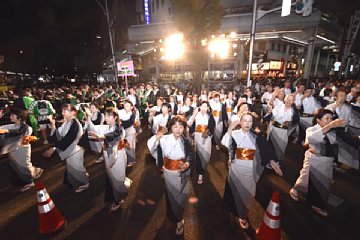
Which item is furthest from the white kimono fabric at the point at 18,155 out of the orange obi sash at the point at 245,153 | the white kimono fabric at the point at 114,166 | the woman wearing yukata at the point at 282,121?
the woman wearing yukata at the point at 282,121

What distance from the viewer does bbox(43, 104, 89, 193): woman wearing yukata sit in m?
4.05

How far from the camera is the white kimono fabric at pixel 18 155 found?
4.42m

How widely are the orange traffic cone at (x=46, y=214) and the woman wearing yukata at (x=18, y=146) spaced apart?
6.73 ft

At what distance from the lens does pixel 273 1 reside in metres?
22.2

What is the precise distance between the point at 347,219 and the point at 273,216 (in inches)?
81.9

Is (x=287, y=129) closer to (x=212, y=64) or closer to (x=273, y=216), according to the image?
(x=273, y=216)

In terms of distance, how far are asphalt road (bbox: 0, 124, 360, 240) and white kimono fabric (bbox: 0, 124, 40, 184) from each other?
1.52 feet

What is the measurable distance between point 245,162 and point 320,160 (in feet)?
4.81

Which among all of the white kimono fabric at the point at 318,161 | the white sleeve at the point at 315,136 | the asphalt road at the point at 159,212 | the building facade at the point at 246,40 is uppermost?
the building facade at the point at 246,40

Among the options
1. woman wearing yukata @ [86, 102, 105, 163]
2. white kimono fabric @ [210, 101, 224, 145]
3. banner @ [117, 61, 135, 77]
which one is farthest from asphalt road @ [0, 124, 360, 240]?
banner @ [117, 61, 135, 77]

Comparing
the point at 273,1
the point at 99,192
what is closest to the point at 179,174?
the point at 99,192

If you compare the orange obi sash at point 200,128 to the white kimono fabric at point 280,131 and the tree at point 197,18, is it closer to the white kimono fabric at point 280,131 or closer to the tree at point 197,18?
the white kimono fabric at point 280,131

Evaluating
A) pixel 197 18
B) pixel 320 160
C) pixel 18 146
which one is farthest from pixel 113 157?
pixel 197 18

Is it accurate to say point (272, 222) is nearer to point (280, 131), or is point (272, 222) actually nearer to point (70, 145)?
point (280, 131)
